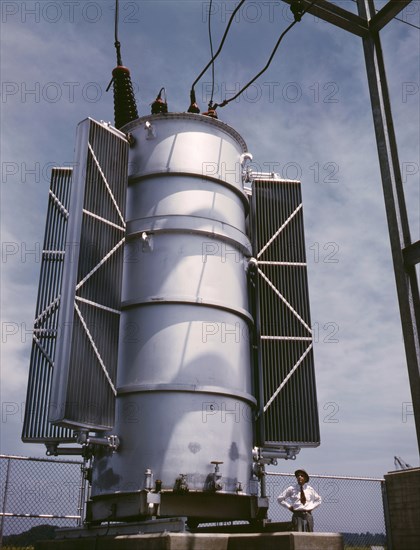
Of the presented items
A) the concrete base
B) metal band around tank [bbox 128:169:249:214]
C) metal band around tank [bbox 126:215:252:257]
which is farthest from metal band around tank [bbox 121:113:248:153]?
the concrete base

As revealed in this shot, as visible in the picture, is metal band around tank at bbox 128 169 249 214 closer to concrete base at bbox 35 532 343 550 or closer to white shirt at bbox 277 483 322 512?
white shirt at bbox 277 483 322 512

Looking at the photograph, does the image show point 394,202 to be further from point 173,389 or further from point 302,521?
point 302,521

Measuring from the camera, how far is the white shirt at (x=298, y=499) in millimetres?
10188

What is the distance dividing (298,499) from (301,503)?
10 centimetres

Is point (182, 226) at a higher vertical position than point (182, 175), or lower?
lower

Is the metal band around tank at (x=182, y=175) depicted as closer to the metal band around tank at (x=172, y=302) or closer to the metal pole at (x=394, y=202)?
the metal band around tank at (x=172, y=302)

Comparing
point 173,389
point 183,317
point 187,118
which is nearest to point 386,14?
point 187,118

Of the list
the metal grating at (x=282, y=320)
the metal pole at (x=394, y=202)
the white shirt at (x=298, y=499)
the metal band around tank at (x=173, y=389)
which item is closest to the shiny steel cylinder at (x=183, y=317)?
the metal band around tank at (x=173, y=389)

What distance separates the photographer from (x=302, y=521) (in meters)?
10.1

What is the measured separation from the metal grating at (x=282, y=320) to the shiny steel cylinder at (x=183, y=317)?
2.30ft

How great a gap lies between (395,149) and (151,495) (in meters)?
7.62

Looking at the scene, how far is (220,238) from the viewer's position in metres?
12.9

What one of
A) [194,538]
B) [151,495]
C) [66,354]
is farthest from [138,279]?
[194,538]

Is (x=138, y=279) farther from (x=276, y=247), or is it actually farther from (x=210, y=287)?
(x=276, y=247)
